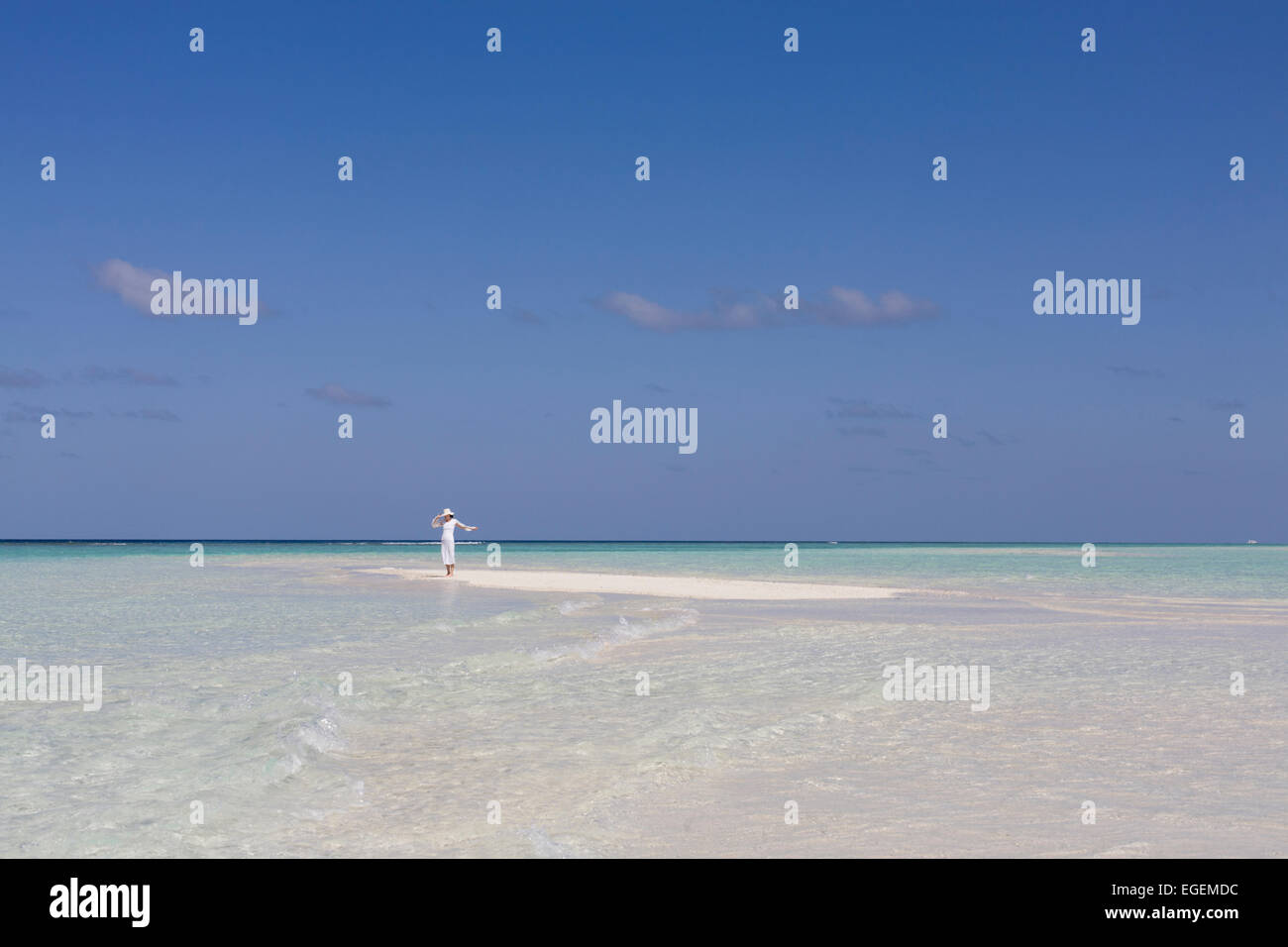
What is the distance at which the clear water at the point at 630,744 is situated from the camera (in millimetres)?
6066

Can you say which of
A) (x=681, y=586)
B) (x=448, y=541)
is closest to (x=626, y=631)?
(x=681, y=586)

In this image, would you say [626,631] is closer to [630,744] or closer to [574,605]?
[574,605]

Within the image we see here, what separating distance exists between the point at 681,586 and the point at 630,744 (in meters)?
23.5

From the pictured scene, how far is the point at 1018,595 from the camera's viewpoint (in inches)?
1109

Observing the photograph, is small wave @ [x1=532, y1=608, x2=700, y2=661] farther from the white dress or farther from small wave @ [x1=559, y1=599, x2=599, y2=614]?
the white dress

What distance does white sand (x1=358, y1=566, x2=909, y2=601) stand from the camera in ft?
91.9

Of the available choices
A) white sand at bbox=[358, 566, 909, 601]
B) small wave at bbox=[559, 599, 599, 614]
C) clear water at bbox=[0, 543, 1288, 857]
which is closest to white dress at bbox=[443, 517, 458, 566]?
white sand at bbox=[358, 566, 909, 601]

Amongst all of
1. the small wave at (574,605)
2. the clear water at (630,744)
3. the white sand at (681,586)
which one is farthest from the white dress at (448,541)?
the clear water at (630,744)

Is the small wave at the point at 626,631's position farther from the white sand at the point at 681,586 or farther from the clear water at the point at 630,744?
the white sand at the point at 681,586

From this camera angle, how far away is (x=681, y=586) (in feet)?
105

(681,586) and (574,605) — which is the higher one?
(574,605)

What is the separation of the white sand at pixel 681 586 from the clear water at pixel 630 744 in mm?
9972
